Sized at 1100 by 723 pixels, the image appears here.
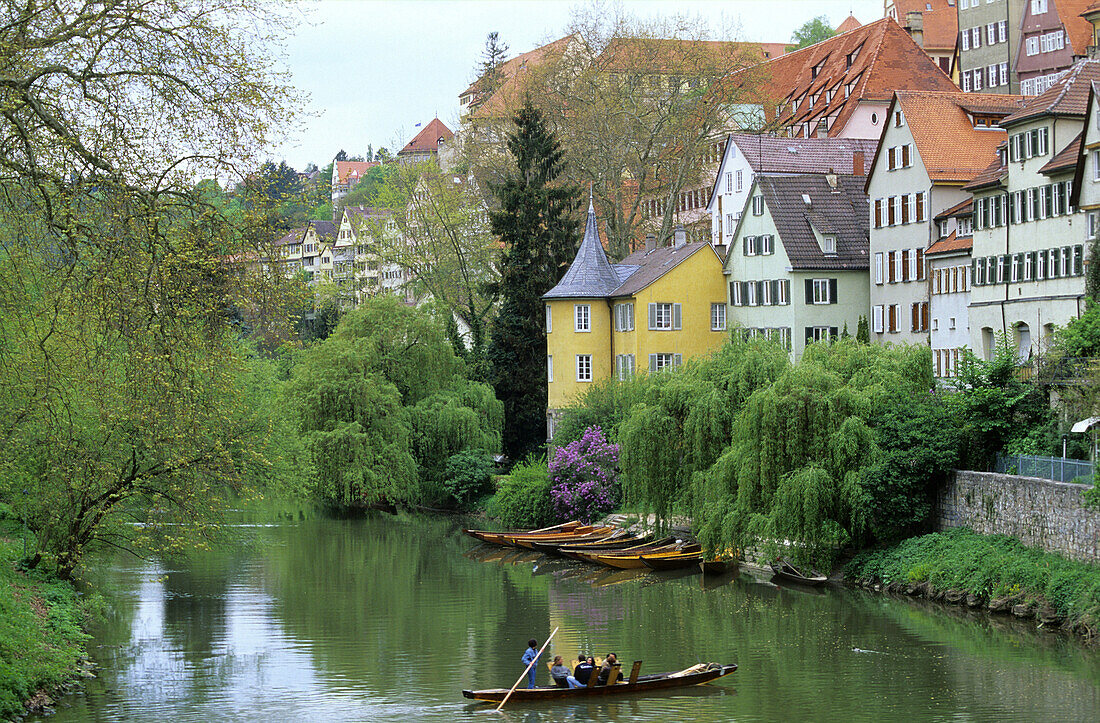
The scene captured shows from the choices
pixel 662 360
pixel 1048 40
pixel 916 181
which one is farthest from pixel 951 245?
pixel 1048 40

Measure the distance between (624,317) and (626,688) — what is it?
35844 mm

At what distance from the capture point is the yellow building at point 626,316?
58.8 metres

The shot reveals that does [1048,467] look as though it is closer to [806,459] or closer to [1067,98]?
[806,459]

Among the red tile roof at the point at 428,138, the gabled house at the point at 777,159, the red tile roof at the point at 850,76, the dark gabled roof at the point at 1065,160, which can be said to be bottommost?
the dark gabled roof at the point at 1065,160

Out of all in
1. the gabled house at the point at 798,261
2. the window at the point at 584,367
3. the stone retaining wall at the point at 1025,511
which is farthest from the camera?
the window at the point at 584,367

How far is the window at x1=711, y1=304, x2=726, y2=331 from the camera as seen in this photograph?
200ft

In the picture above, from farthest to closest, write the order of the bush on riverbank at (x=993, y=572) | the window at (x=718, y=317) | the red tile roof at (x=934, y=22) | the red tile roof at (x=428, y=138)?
the red tile roof at (x=428, y=138)
the red tile roof at (x=934, y=22)
the window at (x=718, y=317)
the bush on riverbank at (x=993, y=572)

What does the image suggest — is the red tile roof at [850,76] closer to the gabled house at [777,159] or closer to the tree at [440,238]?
the gabled house at [777,159]

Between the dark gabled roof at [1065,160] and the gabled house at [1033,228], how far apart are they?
4 centimetres

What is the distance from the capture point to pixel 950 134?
54.8m

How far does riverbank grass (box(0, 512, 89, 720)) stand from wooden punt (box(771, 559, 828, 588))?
18516mm

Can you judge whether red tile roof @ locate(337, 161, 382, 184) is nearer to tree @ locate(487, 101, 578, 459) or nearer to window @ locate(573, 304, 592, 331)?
A: tree @ locate(487, 101, 578, 459)

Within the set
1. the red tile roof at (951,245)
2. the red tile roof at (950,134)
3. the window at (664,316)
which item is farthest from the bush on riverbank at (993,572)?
the window at (664,316)

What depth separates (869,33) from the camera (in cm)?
7962
